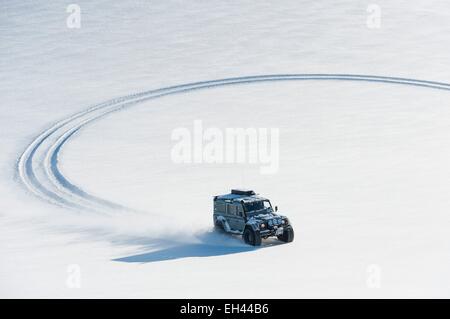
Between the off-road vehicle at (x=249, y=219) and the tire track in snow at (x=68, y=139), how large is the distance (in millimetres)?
4001

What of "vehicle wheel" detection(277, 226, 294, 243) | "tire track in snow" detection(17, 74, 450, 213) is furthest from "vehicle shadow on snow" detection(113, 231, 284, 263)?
"tire track in snow" detection(17, 74, 450, 213)

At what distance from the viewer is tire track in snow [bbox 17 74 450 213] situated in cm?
2722

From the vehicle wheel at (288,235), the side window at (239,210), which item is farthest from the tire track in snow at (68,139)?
the vehicle wheel at (288,235)

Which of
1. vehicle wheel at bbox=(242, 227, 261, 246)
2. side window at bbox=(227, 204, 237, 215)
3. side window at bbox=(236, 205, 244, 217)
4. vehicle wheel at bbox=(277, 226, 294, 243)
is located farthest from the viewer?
side window at bbox=(227, 204, 237, 215)

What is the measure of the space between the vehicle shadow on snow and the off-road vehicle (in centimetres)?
24

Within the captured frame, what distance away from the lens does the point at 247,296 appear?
58.5 ft

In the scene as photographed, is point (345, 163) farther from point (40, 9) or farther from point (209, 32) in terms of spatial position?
point (40, 9)

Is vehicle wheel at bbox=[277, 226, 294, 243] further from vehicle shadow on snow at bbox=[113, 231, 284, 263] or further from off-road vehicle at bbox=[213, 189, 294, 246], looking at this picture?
vehicle shadow on snow at bbox=[113, 231, 284, 263]

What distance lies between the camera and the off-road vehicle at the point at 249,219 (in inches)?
861

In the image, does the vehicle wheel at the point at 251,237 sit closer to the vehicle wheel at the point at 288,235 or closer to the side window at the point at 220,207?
the vehicle wheel at the point at 288,235

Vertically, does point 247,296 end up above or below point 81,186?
below

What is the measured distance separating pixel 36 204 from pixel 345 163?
1090 cm

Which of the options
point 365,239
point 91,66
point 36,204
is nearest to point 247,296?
point 365,239

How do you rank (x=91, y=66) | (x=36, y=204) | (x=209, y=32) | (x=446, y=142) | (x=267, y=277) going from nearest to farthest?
(x=267, y=277), (x=36, y=204), (x=446, y=142), (x=91, y=66), (x=209, y=32)
